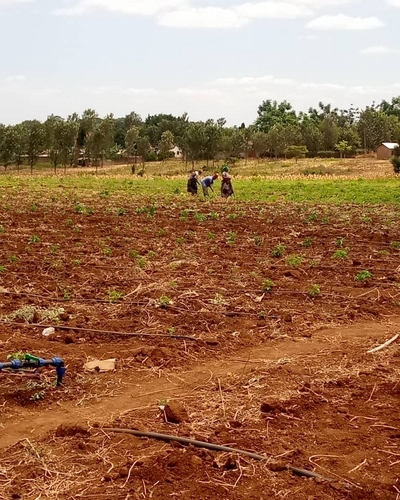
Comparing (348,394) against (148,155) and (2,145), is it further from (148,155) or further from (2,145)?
(148,155)

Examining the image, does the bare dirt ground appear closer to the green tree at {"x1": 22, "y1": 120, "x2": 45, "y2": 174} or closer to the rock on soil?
the rock on soil

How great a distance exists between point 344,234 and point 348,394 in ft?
32.6

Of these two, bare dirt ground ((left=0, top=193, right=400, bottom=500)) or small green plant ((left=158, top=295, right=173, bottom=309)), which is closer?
bare dirt ground ((left=0, top=193, right=400, bottom=500))

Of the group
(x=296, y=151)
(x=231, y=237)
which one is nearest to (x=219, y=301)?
(x=231, y=237)

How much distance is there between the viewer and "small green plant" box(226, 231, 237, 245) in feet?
46.4

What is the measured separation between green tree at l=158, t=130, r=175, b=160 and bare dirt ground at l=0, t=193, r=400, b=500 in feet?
209

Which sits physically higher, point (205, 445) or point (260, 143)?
point (260, 143)

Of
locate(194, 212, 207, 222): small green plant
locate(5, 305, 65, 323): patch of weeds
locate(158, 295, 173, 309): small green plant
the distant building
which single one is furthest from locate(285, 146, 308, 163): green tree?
locate(5, 305, 65, 323): patch of weeds

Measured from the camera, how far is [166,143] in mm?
76562

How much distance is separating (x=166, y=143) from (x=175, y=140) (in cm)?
518

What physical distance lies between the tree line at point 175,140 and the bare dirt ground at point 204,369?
53.4 meters

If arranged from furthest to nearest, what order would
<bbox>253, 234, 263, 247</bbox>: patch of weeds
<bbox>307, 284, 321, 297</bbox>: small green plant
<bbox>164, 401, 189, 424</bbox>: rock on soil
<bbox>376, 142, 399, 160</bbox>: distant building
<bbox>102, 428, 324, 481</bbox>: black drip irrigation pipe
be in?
<bbox>376, 142, 399, 160</bbox>: distant building
<bbox>253, 234, 263, 247</bbox>: patch of weeds
<bbox>307, 284, 321, 297</bbox>: small green plant
<bbox>164, 401, 189, 424</bbox>: rock on soil
<bbox>102, 428, 324, 481</bbox>: black drip irrigation pipe

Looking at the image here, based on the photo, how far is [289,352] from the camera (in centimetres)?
704

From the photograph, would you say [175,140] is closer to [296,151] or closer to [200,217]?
[296,151]
